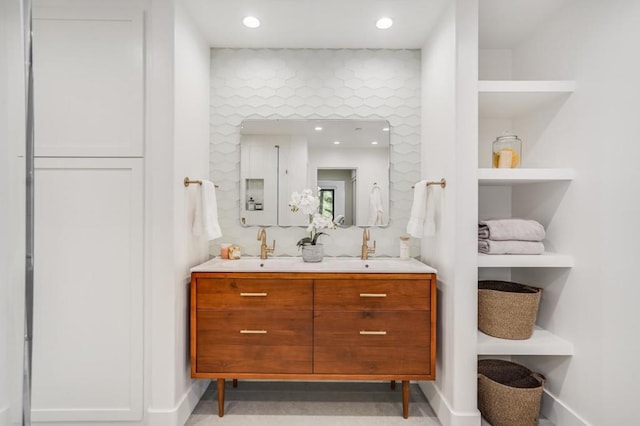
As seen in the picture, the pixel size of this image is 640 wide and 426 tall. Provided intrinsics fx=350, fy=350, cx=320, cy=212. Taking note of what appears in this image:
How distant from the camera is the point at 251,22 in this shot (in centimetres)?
228

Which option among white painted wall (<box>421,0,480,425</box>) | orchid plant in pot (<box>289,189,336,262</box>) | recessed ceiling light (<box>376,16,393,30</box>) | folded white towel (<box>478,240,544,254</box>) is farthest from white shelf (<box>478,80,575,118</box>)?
orchid plant in pot (<box>289,189,336,262</box>)

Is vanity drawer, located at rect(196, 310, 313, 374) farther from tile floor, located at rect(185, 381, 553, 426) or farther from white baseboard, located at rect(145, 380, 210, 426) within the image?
tile floor, located at rect(185, 381, 553, 426)

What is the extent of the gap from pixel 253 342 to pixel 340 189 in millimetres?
1233

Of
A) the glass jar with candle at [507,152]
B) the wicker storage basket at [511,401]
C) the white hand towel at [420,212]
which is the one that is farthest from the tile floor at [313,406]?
the glass jar with candle at [507,152]

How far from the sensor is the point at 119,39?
1939mm

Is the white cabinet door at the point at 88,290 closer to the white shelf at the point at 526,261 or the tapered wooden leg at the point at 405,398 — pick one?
the tapered wooden leg at the point at 405,398

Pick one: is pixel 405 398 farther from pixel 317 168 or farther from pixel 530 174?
pixel 317 168

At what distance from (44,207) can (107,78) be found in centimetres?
79

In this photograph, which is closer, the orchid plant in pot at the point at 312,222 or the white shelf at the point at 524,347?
the white shelf at the point at 524,347

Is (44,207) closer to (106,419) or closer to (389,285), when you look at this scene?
(106,419)

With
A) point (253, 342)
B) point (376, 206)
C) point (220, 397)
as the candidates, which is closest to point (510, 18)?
point (376, 206)

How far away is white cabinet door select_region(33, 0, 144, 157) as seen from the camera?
1.93 m

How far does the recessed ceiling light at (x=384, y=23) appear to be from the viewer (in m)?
2.23

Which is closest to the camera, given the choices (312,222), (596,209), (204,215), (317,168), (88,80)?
(596,209)
